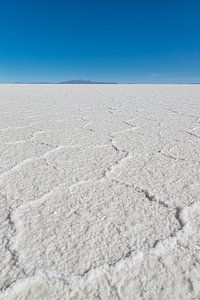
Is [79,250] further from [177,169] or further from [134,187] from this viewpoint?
[177,169]

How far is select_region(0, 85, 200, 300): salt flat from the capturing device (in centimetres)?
61

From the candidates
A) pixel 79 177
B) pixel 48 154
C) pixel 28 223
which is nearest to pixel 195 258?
pixel 28 223

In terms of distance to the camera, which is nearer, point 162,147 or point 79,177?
point 79,177

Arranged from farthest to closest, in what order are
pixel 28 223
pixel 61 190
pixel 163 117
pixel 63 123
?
1. pixel 163 117
2. pixel 63 123
3. pixel 61 190
4. pixel 28 223

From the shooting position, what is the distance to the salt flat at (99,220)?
0.61 meters

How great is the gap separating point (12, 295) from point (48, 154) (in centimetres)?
101

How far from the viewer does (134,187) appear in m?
1.10

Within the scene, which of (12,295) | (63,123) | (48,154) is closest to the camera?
(12,295)

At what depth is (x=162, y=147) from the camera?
5.58 feet

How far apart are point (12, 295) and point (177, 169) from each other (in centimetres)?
95

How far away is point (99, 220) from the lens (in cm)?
87

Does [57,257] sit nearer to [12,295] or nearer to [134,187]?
[12,295]

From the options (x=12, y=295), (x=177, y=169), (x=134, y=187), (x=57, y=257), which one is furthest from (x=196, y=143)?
(x=12, y=295)

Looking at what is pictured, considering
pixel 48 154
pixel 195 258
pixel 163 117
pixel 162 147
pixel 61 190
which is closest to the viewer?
pixel 195 258
